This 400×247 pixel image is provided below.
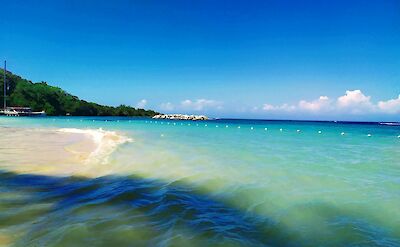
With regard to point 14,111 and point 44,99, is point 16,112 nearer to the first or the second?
point 14,111

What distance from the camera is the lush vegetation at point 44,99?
10531cm

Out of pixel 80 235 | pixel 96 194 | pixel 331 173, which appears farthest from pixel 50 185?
pixel 331 173

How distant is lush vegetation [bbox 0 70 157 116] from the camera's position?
10531 cm

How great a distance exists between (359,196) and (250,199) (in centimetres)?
289

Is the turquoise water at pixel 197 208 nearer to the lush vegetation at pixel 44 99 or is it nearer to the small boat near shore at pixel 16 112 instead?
the small boat near shore at pixel 16 112

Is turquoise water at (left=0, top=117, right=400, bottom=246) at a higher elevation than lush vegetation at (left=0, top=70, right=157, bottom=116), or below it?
below

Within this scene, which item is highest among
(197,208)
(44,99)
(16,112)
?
(44,99)

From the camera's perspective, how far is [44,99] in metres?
112

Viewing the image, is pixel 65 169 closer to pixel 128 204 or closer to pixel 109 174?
pixel 109 174

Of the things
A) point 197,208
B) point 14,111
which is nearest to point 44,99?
point 14,111

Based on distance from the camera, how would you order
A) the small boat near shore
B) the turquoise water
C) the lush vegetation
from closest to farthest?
the turquoise water
the small boat near shore
the lush vegetation

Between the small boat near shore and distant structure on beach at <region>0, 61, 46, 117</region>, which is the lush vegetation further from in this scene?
the small boat near shore

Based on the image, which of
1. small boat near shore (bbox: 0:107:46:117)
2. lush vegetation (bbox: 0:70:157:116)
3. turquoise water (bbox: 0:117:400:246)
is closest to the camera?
turquoise water (bbox: 0:117:400:246)

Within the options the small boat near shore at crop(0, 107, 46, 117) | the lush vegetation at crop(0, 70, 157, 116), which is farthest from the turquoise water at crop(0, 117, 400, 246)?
the lush vegetation at crop(0, 70, 157, 116)
